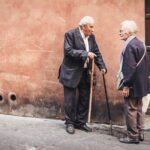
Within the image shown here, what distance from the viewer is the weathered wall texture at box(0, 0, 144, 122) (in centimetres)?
870

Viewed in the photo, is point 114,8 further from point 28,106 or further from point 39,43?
point 28,106

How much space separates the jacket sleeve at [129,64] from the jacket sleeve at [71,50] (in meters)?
0.72

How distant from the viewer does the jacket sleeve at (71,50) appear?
821 centimetres

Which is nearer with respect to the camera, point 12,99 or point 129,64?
point 129,64

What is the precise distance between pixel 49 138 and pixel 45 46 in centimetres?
179

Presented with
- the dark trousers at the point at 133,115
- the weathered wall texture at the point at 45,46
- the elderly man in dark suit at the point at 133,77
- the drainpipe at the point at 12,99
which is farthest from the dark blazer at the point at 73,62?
the drainpipe at the point at 12,99

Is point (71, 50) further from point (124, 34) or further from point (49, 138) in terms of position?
point (49, 138)

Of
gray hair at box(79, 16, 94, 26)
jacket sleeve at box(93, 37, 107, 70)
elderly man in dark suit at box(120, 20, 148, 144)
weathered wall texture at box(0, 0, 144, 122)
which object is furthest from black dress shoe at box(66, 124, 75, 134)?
gray hair at box(79, 16, 94, 26)

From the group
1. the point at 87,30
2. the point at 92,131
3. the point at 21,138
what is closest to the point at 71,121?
the point at 92,131

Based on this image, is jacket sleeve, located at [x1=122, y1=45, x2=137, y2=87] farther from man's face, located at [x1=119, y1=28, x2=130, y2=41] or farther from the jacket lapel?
the jacket lapel

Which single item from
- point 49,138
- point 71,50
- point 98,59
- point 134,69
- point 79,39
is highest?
point 79,39

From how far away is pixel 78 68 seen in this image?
8.46m

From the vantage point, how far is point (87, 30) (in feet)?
27.5

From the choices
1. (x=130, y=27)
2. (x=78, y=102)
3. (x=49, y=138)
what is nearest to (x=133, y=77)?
(x=130, y=27)
